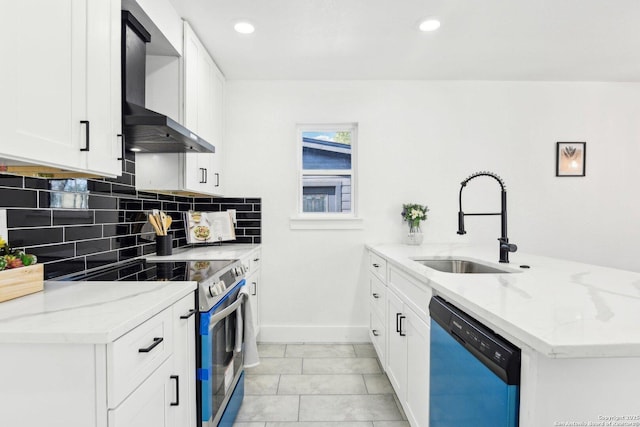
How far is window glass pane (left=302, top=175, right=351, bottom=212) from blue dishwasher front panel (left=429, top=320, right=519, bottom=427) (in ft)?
6.78

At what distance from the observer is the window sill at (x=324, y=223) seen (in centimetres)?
326

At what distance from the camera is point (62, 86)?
1151 mm

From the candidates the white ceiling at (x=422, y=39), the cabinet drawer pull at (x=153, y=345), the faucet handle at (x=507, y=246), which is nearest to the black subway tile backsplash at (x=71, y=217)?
the cabinet drawer pull at (x=153, y=345)

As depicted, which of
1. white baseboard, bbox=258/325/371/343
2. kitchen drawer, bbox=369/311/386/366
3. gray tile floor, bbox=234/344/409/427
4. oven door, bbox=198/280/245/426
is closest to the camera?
oven door, bbox=198/280/245/426

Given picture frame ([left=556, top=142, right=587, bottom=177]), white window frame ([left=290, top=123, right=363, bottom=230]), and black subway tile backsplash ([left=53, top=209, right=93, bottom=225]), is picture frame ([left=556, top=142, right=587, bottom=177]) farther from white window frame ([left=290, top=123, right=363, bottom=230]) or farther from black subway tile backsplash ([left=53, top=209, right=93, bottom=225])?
black subway tile backsplash ([left=53, top=209, right=93, bottom=225])

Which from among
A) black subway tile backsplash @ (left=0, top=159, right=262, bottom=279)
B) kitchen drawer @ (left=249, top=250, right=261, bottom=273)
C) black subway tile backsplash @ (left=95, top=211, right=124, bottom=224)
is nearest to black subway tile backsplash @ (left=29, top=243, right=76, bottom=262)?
black subway tile backsplash @ (left=0, top=159, right=262, bottom=279)

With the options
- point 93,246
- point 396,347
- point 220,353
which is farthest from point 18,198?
point 396,347

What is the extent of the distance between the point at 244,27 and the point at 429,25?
4.05 ft

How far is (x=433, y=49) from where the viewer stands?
2656mm

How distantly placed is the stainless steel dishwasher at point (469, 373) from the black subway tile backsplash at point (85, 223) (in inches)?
64.6

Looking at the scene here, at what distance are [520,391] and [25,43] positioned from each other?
164 cm

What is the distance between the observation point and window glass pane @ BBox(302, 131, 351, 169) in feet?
11.1

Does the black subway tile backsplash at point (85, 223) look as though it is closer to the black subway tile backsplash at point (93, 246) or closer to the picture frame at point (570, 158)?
the black subway tile backsplash at point (93, 246)

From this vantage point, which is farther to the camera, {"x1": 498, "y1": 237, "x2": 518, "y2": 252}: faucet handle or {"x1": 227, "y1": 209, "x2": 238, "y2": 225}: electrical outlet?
{"x1": 227, "y1": 209, "x2": 238, "y2": 225}: electrical outlet
